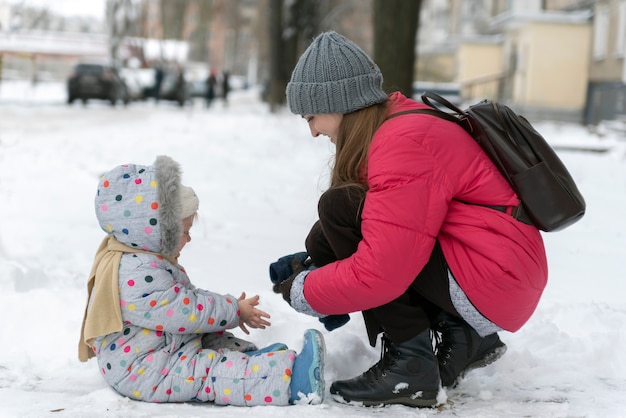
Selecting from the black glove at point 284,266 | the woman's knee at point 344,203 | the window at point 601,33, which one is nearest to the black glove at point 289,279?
the black glove at point 284,266

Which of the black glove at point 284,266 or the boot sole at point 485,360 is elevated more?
the black glove at point 284,266

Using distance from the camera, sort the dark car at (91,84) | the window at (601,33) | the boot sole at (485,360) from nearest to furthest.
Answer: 1. the boot sole at (485,360)
2. the window at (601,33)
3. the dark car at (91,84)

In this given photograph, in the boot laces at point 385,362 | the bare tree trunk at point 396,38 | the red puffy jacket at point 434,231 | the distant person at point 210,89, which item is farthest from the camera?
the distant person at point 210,89

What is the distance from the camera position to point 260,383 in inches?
102

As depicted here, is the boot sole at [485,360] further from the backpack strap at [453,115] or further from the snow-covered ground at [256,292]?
the backpack strap at [453,115]

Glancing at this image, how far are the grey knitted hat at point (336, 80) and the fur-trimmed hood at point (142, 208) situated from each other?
1.79 ft

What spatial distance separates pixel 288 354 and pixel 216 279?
1433 millimetres

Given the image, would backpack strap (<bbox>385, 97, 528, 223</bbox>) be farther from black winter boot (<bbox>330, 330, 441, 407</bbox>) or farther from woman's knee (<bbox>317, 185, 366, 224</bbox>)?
black winter boot (<bbox>330, 330, 441, 407</bbox>)

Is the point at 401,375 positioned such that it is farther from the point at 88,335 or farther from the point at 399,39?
the point at 399,39

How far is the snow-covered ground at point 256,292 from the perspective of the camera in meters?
2.63

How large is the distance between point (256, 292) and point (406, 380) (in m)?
1.32

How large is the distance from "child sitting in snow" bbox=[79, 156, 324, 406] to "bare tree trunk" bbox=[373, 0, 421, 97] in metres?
6.98

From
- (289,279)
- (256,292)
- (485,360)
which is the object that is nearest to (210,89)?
(256,292)

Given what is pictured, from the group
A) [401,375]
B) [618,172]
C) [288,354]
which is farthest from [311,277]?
[618,172]
